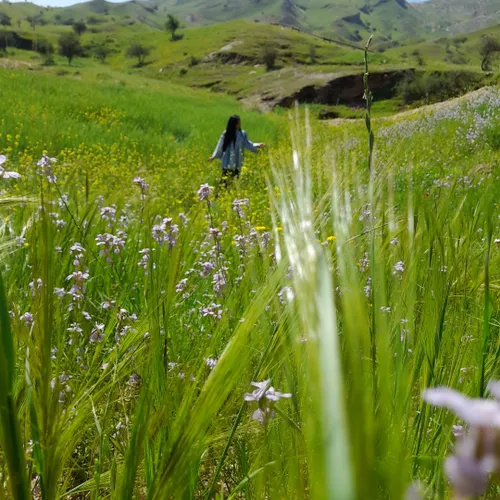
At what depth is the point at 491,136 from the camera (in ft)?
25.7

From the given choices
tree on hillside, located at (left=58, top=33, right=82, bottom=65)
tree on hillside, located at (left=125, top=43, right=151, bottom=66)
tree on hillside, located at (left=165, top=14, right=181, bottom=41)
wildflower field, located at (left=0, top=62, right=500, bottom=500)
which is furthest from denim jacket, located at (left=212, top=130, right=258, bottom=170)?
tree on hillside, located at (left=165, top=14, right=181, bottom=41)

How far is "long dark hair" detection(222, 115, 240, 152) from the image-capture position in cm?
795

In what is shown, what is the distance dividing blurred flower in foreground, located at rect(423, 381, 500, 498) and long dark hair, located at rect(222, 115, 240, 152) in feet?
26.1

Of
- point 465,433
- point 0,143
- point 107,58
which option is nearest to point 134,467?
point 465,433

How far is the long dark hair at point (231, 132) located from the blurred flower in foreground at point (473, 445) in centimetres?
795

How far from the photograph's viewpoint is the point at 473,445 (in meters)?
0.21

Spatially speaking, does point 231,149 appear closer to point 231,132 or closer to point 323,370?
point 231,132

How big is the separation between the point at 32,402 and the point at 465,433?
585 mm

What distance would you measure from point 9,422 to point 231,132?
7.77m

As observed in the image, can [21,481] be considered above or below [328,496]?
below

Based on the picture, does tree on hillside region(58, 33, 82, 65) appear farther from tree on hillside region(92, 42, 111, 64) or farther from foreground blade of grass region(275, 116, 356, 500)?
foreground blade of grass region(275, 116, 356, 500)

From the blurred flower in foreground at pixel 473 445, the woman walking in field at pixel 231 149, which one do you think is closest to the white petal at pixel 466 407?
the blurred flower in foreground at pixel 473 445

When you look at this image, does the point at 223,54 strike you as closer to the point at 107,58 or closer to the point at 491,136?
the point at 107,58

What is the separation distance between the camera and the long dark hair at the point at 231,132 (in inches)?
313
